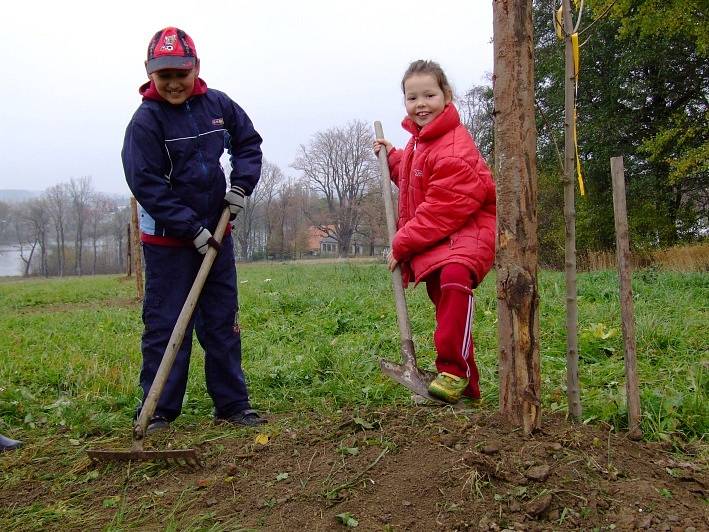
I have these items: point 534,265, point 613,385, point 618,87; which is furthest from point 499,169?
point 618,87

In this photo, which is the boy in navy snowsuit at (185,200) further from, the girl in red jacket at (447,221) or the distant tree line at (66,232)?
the distant tree line at (66,232)

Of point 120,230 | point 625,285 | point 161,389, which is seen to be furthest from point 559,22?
point 120,230

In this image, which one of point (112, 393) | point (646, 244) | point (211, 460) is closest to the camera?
point (211, 460)

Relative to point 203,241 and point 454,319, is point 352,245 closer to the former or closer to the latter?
point 203,241

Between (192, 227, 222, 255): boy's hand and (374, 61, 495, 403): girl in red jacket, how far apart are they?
3.33ft

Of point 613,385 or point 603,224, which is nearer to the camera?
point 613,385

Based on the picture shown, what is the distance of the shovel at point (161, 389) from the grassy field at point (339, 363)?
2.14 feet

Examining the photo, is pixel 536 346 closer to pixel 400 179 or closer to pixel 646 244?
pixel 400 179

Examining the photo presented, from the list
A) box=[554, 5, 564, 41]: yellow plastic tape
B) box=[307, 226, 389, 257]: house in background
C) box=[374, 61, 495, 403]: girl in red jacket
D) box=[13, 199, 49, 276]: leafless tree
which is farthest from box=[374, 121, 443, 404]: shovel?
box=[13, 199, 49, 276]: leafless tree

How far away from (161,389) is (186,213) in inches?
37.8

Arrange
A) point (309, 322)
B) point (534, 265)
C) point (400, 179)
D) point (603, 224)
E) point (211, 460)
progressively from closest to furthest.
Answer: point (534, 265), point (211, 460), point (400, 179), point (309, 322), point (603, 224)

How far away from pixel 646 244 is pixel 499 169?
1762 cm

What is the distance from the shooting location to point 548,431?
2.58 m

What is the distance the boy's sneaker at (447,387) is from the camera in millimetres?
3033
